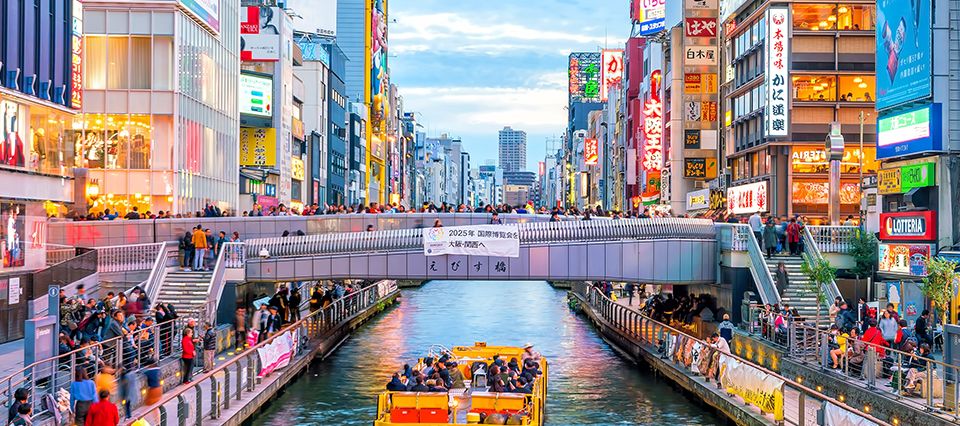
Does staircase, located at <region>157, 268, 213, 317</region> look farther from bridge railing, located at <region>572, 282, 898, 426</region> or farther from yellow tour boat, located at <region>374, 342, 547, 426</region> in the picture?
bridge railing, located at <region>572, 282, 898, 426</region>

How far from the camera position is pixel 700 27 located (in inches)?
3497

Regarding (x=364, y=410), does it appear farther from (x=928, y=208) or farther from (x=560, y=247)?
(x=928, y=208)

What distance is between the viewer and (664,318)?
171 ft

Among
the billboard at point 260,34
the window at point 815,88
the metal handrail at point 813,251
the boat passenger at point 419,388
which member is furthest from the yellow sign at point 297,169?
the boat passenger at point 419,388

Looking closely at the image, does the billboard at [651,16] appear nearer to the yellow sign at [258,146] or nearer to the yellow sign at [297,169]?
the yellow sign at [297,169]

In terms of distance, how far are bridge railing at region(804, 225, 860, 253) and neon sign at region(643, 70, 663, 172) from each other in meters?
55.4

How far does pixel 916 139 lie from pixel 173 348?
30.8 m

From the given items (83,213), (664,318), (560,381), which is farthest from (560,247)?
(83,213)

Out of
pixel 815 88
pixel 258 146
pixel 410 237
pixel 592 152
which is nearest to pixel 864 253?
pixel 410 237

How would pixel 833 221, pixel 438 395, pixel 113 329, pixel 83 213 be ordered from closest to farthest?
pixel 438 395 < pixel 113 329 < pixel 833 221 < pixel 83 213

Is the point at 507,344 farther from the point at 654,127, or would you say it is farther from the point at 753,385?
the point at 654,127

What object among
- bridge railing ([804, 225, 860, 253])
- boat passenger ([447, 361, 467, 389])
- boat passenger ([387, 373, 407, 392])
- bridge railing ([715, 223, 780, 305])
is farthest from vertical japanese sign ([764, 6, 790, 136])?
boat passenger ([387, 373, 407, 392])

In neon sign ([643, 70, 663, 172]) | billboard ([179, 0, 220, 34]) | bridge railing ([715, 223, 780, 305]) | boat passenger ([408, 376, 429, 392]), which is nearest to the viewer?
boat passenger ([408, 376, 429, 392])

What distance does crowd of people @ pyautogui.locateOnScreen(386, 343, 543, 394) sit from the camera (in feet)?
89.6
